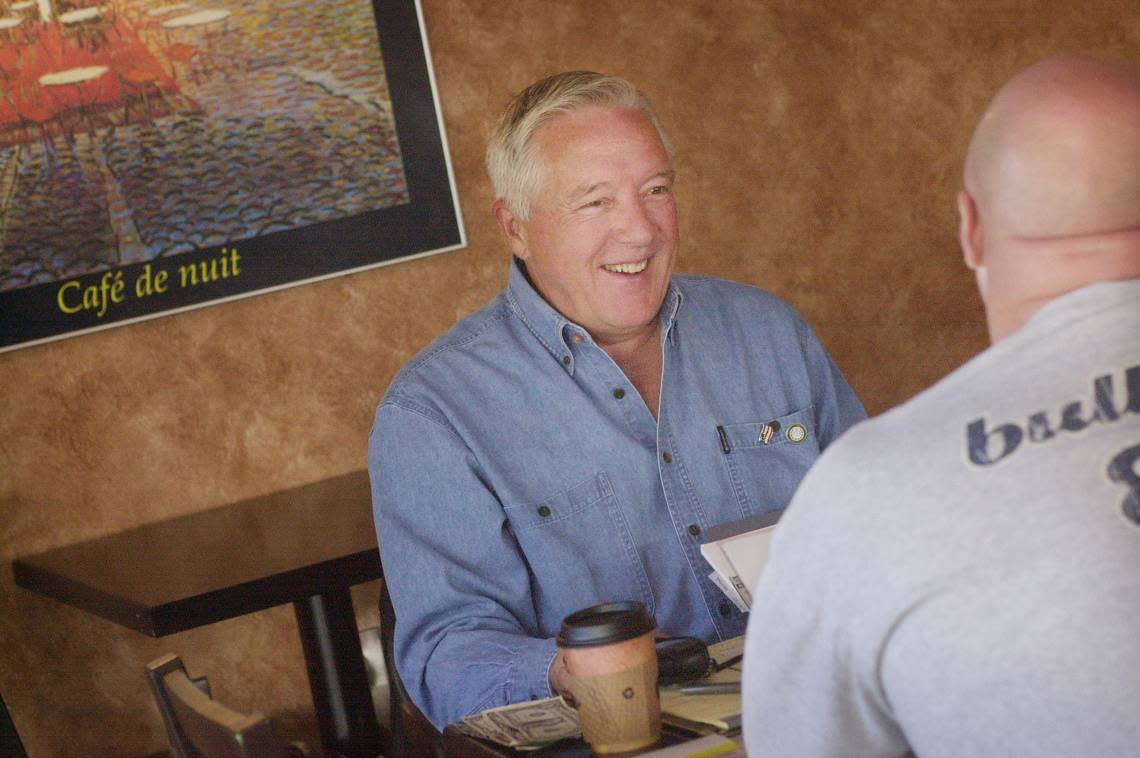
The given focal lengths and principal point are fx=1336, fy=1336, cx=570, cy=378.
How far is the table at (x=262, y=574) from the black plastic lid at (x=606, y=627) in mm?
1268

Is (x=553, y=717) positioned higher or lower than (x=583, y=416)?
lower

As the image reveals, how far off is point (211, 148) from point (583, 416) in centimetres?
175

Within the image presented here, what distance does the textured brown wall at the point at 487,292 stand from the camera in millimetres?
3396

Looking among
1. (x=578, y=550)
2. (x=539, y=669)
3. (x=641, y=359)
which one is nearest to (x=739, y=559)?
(x=539, y=669)

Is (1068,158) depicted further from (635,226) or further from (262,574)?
(262,574)

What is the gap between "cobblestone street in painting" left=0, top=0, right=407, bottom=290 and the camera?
3314 mm

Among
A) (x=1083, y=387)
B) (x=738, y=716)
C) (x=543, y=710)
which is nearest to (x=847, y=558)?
(x=1083, y=387)

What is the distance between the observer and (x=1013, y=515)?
2.94 feet

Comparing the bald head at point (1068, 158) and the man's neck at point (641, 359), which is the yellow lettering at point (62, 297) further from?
the bald head at point (1068, 158)

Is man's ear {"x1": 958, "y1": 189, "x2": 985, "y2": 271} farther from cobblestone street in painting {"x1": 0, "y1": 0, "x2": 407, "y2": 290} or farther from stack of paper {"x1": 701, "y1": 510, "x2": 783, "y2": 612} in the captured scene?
cobblestone street in painting {"x1": 0, "y1": 0, "x2": 407, "y2": 290}

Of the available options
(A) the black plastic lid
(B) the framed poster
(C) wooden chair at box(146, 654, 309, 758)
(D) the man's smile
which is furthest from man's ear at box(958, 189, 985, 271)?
(B) the framed poster

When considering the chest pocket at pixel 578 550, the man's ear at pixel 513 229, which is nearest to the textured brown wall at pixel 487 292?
the man's ear at pixel 513 229

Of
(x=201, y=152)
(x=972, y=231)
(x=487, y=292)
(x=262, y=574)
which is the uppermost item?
(x=201, y=152)

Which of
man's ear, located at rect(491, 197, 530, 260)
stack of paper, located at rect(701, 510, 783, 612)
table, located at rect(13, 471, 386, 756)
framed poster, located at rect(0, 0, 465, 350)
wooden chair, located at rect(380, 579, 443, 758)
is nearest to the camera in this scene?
stack of paper, located at rect(701, 510, 783, 612)
